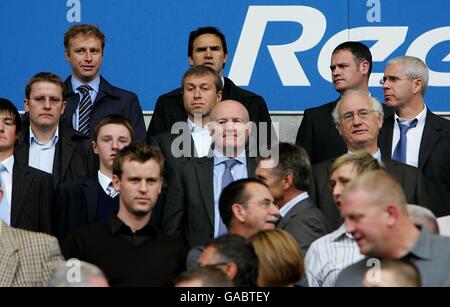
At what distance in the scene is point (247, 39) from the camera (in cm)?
1199

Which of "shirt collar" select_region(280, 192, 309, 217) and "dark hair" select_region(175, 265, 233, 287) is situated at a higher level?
"shirt collar" select_region(280, 192, 309, 217)

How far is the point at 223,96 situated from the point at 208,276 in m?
4.07

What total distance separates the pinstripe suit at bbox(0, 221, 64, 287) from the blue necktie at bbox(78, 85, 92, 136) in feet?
9.36

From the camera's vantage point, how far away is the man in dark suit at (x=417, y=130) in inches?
416

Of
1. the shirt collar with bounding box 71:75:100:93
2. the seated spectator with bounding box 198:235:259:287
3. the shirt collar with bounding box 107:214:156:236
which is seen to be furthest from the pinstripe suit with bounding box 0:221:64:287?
the shirt collar with bounding box 71:75:100:93

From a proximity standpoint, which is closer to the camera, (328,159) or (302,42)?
(328,159)

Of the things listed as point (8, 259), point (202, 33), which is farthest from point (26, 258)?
point (202, 33)

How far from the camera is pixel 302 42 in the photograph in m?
12.0

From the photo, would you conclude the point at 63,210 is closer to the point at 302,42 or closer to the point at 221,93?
the point at 221,93

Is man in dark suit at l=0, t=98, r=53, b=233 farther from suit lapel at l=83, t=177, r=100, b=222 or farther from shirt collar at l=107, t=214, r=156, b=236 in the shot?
shirt collar at l=107, t=214, r=156, b=236

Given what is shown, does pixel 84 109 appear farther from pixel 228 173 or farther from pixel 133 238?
pixel 133 238

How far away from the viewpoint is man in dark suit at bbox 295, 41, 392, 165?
35.9ft
